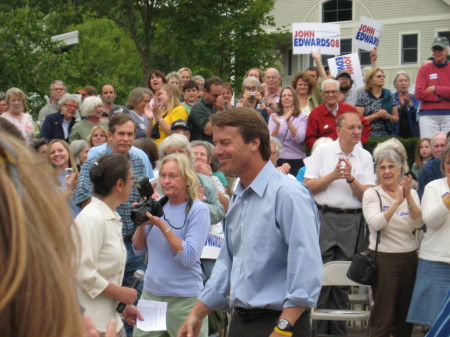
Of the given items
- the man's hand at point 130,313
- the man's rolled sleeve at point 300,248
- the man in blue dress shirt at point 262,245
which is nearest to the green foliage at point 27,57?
the man's hand at point 130,313

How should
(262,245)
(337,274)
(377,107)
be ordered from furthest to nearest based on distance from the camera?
(377,107), (337,274), (262,245)

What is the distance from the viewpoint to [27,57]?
15.3 m

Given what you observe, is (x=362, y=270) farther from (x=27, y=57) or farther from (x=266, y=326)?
(x=27, y=57)

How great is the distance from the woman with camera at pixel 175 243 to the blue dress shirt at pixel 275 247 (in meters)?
1.71

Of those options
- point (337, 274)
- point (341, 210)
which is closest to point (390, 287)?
point (337, 274)

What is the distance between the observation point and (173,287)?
622 centimetres

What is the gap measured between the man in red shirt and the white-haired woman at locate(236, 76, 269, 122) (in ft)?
3.25

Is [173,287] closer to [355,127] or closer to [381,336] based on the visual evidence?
[381,336]

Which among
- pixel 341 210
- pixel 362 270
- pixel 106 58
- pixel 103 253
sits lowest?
pixel 362 270

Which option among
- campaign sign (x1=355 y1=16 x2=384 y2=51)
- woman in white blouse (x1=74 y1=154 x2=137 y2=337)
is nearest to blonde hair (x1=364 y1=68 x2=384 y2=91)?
campaign sign (x1=355 y1=16 x2=384 y2=51)

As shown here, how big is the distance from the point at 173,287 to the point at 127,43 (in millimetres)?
41678

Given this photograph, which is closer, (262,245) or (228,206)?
(262,245)

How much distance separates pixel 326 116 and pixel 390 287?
3177 mm

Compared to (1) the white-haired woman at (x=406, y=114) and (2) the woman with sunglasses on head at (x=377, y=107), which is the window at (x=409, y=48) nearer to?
(1) the white-haired woman at (x=406, y=114)
